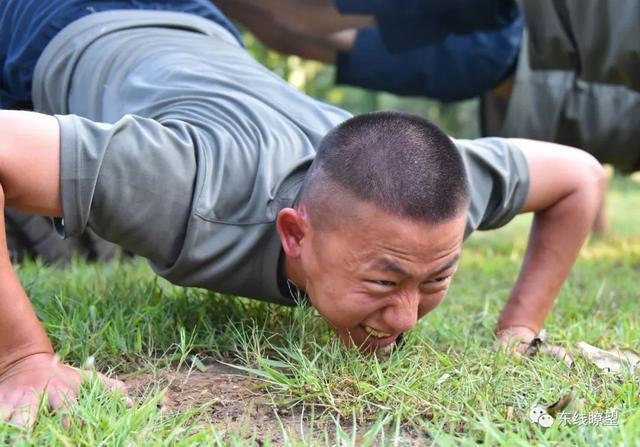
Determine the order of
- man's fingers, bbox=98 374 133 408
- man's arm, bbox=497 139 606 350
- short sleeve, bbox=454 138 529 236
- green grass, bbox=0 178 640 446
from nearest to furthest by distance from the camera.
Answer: green grass, bbox=0 178 640 446, man's fingers, bbox=98 374 133 408, short sleeve, bbox=454 138 529 236, man's arm, bbox=497 139 606 350

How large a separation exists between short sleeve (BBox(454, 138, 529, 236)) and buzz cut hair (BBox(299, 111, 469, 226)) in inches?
15.6

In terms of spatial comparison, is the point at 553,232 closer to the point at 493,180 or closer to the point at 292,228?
the point at 493,180

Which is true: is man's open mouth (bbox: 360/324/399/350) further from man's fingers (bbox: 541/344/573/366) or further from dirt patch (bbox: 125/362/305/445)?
man's fingers (bbox: 541/344/573/366)

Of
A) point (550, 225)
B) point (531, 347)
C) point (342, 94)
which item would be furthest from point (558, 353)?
point (342, 94)

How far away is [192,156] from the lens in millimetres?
2197

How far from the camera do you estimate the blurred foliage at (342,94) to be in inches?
248

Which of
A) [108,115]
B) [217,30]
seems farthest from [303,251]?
[217,30]

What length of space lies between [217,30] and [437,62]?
5.64 feet

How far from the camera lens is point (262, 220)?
2.28 meters

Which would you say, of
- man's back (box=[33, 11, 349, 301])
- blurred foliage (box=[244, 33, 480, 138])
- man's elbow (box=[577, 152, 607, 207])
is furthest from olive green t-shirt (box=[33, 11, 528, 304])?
blurred foliage (box=[244, 33, 480, 138])

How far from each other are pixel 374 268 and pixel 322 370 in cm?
25

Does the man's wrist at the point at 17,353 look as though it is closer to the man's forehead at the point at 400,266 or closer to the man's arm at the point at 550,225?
the man's forehead at the point at 400,266

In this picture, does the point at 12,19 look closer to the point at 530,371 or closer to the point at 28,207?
the point at 28,207

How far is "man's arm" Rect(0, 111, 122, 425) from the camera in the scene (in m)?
1.97
